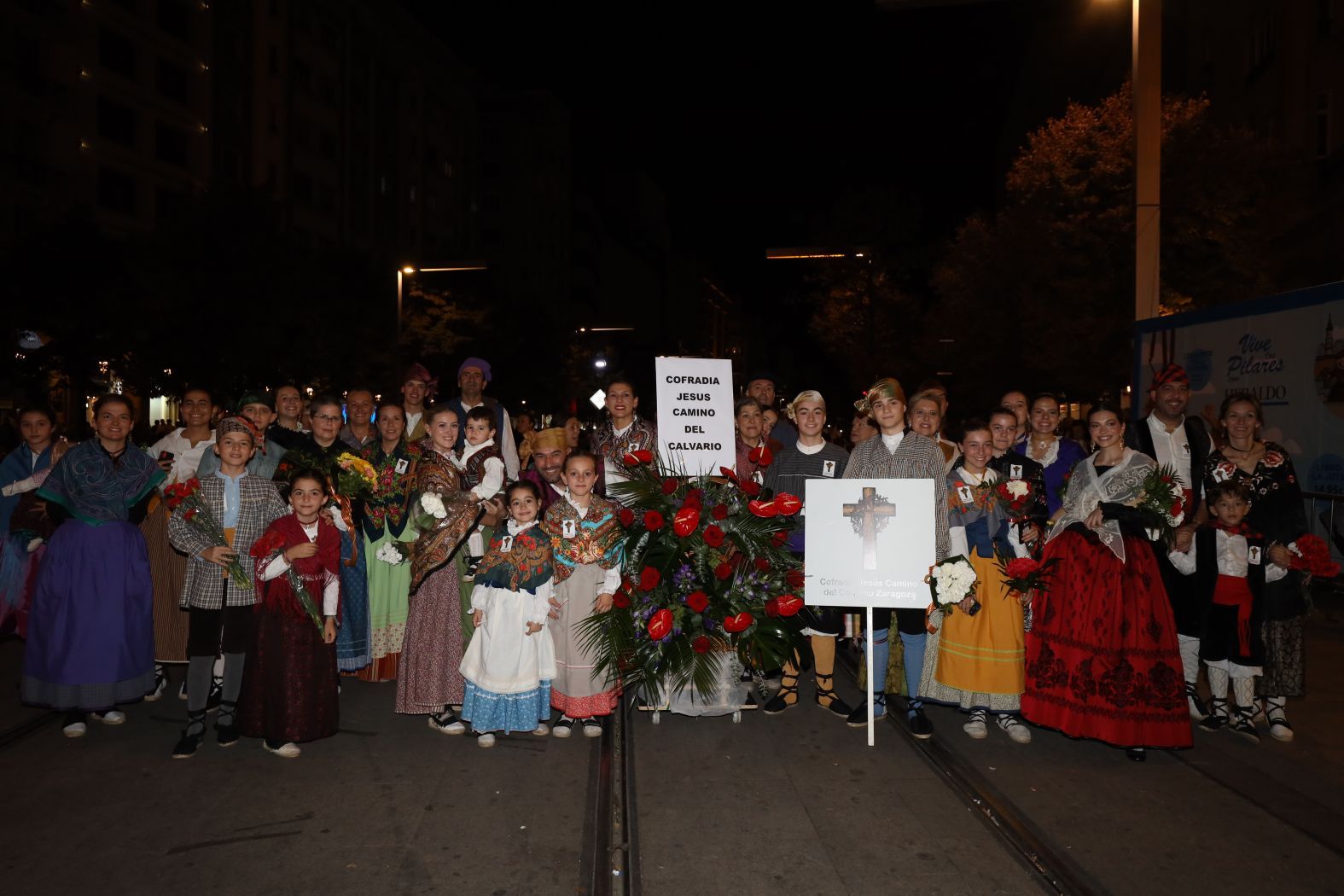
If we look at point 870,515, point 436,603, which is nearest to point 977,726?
point 870,515

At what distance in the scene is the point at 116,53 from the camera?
34031mm

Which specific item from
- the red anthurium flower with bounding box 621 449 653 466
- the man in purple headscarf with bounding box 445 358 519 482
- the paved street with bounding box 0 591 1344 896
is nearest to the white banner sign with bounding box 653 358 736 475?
the red anthurium flower with bounding box 621 449 653 466

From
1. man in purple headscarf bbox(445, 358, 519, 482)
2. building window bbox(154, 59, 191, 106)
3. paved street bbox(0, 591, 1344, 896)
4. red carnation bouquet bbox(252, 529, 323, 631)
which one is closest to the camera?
paved street bbox(0, 591, 1344, 896)

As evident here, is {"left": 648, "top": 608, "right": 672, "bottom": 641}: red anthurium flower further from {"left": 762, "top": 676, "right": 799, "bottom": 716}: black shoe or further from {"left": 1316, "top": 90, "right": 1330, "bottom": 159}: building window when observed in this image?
{"left": 1316, "top": 90, "right": 1330, "bottom": 159}: building window

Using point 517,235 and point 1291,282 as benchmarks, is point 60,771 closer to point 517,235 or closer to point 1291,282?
point 1291,282

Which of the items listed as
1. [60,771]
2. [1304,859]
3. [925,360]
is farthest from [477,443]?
[925,360]

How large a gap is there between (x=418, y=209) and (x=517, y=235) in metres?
18.0

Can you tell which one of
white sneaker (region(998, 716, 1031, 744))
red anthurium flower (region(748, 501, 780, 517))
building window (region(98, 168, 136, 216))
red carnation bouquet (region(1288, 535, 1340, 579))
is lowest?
white sneaker (region(998, 716, 1031, 744))

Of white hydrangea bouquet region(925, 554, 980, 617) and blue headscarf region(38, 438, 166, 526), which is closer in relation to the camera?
white hydrangea bouquet region(925, 554, 980, 617)

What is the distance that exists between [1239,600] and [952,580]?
6.36ft

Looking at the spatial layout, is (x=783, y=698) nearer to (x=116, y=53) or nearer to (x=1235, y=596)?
(x=1235, y=596)

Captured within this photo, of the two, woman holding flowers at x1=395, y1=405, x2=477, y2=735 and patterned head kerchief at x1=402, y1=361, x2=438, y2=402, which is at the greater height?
patterned head kerchief at x1=402, y1=361, x2=438, y2=402

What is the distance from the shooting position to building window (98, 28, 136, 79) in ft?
109

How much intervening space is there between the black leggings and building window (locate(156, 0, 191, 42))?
128ft
